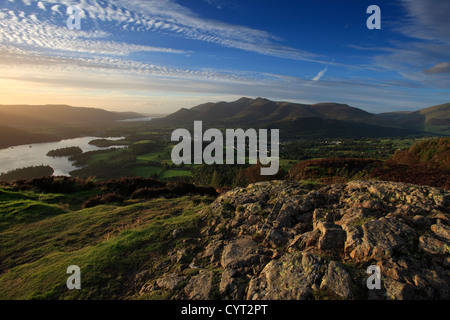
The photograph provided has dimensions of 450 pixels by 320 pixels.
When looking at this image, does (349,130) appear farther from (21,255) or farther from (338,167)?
(21,255)

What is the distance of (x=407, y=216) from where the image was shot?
19.1ft

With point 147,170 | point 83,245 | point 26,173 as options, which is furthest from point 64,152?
point 83,245

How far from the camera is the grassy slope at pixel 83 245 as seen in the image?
543 centimetres

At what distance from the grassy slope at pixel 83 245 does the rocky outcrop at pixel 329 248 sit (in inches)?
48.6

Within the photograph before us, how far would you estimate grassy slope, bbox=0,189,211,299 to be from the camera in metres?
5.43

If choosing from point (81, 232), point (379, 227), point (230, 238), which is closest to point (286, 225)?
point (230, 238)

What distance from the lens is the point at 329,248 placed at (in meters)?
5.37

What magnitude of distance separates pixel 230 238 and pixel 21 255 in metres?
7.18

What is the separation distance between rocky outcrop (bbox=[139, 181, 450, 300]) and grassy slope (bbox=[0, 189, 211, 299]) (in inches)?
48.6

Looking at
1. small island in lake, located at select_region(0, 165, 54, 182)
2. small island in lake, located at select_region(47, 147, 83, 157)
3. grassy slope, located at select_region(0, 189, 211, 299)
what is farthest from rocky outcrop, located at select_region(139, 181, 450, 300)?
small island in lake, located at select_region(47, 147, 83, 157)

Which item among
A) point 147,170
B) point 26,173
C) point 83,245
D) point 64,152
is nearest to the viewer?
point 83,245

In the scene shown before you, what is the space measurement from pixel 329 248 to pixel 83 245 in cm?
822

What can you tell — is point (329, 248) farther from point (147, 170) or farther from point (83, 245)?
point (147, 170)

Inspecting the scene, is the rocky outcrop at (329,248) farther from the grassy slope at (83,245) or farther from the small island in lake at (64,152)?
the small island in lake at (64,152)
